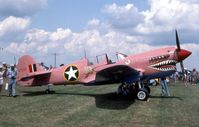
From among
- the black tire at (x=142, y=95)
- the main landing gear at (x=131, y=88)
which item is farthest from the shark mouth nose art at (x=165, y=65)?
the black tire at (x=142, y=95)

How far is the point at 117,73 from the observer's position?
597 inches

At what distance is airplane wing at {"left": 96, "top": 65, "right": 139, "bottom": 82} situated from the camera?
14398 millimetres

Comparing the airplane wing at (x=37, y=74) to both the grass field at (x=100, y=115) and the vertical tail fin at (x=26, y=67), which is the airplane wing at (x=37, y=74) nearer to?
the vertical tail fin at (x=26, y=67)

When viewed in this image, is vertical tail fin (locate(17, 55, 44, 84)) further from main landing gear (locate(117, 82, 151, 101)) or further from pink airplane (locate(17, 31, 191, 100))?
main landing gear (locate(117, 82, 151, 101))

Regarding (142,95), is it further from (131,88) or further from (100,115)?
(100,115)

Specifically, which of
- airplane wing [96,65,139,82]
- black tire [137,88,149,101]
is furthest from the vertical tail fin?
black tire [137,88,149,101]

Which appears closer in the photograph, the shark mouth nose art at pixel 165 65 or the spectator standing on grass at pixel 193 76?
the shark mouth nose art at pixel 165 65

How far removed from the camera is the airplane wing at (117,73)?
14.4 meters

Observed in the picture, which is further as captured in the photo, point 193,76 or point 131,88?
point 193,76

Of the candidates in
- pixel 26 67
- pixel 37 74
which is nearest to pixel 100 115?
pixel 37 74

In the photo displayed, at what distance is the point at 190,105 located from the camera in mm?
13445

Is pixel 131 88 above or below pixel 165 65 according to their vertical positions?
below

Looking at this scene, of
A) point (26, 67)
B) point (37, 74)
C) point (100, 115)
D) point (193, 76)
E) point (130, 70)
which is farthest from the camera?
point (193, 76)

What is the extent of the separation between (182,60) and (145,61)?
171 cm
